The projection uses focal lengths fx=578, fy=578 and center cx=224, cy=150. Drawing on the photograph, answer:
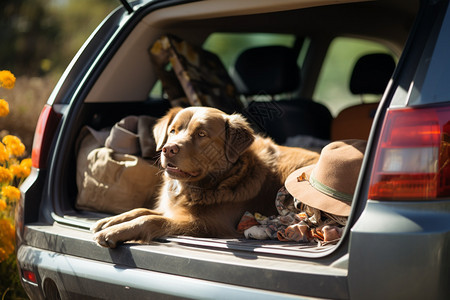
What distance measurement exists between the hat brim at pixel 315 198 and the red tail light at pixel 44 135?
5.27 feet

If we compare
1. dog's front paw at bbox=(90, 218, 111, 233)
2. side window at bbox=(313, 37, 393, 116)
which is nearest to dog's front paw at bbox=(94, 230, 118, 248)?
dog's front paw at bbox=(90, 218, 111, 233)

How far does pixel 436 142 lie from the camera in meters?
2.27

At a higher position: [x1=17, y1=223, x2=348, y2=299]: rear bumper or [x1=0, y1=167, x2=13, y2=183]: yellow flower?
[x1=0, y1=167, x2=13, y2=183]: yellow flower

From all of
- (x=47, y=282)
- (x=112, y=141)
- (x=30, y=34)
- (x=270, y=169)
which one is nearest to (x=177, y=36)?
(x=112, y=141)

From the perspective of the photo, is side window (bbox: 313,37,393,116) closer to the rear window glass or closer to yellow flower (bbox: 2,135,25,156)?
yellow flower (bbox: 2,135,25,156)

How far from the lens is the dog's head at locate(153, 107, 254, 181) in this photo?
3.42 m

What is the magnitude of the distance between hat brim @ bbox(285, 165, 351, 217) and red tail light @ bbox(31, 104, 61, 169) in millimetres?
1606

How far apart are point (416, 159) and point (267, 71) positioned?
3.44 meters

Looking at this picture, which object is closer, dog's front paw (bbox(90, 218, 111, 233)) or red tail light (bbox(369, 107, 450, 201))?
red tail light (bbox(369, 107, 450, 201))

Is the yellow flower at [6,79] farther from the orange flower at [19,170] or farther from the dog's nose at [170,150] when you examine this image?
the dog's nose at [170,150]

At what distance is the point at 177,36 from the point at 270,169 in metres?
1.58

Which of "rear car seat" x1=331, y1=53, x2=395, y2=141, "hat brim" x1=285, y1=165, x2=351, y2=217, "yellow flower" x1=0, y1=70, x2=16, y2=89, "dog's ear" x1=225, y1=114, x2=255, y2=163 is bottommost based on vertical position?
"rear car seat" x1=331, y1=53, x2=395, y2=141

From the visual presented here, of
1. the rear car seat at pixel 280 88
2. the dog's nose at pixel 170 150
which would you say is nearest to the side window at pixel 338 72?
the rear car seat at pixel 280 88

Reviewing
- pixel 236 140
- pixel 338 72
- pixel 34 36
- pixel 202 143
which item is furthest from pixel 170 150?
pixel 338 72
